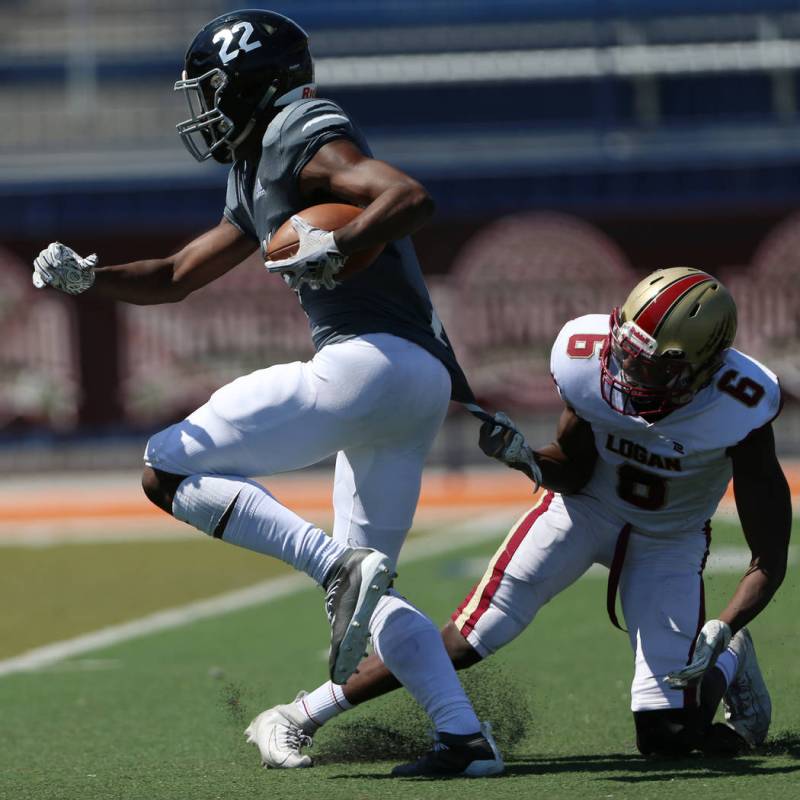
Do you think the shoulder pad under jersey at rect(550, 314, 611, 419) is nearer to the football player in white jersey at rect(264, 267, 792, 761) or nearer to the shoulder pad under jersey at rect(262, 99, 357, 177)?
the football player in white jersey at rect(264, 267, 792, 761)

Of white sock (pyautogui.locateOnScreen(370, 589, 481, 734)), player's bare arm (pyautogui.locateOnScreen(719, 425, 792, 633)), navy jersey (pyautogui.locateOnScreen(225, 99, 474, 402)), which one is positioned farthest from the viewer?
player's bare arm (pyautogui.locateOnScreen(719, 425, 792, 633))

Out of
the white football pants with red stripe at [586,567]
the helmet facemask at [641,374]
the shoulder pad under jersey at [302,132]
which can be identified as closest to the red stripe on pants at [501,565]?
the white football pants with red stripe at [586,567]

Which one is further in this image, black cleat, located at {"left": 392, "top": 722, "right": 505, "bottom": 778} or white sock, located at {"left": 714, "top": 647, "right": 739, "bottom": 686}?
white sock, located at {"left": 714, "top": 647, "right": 739, "bottom": 686}

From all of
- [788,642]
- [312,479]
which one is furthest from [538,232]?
[788,642]

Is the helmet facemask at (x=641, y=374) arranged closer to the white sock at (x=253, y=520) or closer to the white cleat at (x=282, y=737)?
the white sock at (x=253, y=520)

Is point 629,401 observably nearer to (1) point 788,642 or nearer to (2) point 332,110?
(2) point 332,110

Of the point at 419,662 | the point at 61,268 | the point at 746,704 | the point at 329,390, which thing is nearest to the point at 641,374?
the point at 329,390

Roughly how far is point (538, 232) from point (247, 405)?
12564 mm

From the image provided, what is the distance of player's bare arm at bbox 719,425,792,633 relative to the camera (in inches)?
174

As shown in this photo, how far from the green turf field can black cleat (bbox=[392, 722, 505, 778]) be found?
8 centimetres

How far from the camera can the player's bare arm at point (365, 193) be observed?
157 inches

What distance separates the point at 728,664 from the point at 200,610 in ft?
14.4

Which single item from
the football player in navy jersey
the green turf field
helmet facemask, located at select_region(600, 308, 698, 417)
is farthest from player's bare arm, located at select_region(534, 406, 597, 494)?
the green turf field

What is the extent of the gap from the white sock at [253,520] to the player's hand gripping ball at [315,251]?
0.54 meters
